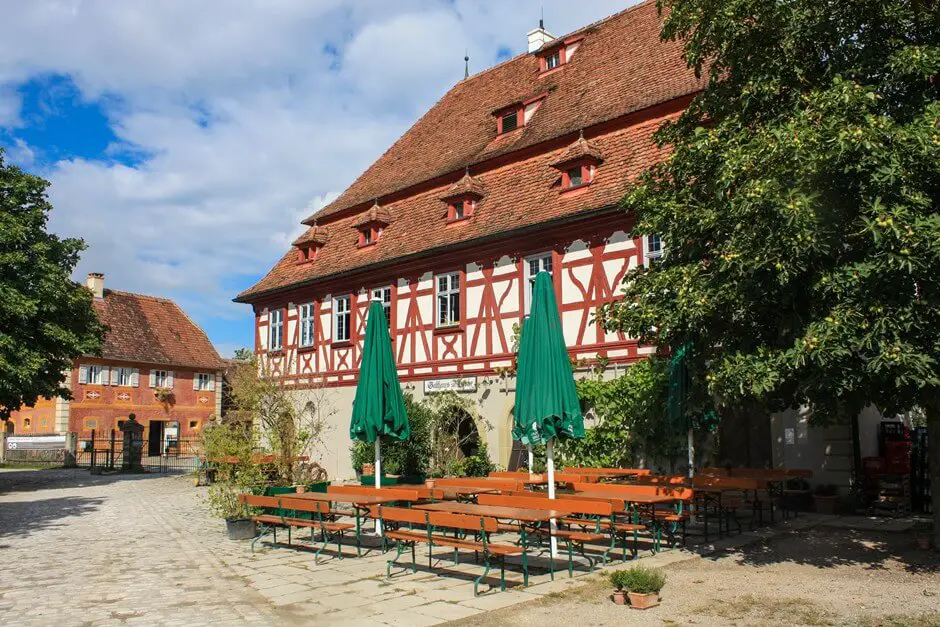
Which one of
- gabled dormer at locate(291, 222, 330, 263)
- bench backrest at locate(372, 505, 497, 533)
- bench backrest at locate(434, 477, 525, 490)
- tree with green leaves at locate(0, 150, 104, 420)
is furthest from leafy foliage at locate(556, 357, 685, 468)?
tree with green leaves at locate(0, 150, 104, 420)

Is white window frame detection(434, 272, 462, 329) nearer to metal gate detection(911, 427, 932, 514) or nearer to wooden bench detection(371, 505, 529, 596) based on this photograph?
metal gate detection(911, 427, 932, 514)

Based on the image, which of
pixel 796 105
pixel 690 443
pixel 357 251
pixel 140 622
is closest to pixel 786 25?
pixel 796 105

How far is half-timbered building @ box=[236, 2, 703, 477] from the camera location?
17.3 m

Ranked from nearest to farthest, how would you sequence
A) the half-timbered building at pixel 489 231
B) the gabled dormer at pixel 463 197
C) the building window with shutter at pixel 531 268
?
the half-timbered building at pixel 489 231 < the building window with shutter at pixel 531 268 < the gabled dormer at pixel 463 197

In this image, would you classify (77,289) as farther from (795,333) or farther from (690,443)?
(795,333)

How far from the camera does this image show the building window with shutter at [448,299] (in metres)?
20.1

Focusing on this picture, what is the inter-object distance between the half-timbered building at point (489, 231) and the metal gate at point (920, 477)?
16.5 feet

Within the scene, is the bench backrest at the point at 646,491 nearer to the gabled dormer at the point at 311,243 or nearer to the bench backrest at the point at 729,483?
the bench backrest at the point at 729,483

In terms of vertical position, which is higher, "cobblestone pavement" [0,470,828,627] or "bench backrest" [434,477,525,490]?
"bench backrest" [434,477,525,490]

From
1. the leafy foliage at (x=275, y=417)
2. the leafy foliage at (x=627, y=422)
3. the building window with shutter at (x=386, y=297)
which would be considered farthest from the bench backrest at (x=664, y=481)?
the building window with shutter at (x=386, y=297)

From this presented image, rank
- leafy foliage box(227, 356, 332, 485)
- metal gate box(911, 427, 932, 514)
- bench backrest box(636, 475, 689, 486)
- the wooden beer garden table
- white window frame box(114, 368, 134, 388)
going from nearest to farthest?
1. the wooden beer garden table
2. bench backrest box(636, 475, 689, 486)
3. metal gate box(911, 427, 932, 514)
4. leafy foliage box(227, 356, 332, 485)
5. white window frame box(114, 368, 134, 388)

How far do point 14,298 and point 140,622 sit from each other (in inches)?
665

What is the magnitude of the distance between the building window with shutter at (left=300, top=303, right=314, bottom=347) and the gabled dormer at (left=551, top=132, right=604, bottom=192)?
32.1ft

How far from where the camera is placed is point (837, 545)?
34.6ft
